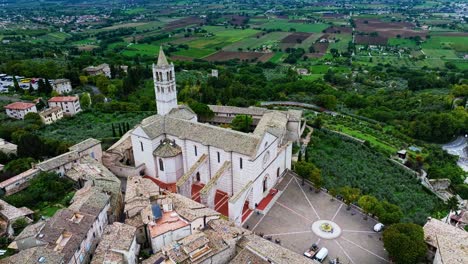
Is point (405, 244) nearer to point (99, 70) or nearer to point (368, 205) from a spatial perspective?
point (368, 205)

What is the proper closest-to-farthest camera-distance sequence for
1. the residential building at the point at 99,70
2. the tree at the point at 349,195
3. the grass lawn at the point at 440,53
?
1. the tree at the point at 349,195
2. the residential building at the point at 99,70
3. the grass lawn at the point at 440,53

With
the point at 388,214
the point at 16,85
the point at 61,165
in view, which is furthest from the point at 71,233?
the point at 16,85

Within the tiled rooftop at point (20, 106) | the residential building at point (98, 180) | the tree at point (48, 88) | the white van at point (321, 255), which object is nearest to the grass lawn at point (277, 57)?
the tree at point (48, 88)

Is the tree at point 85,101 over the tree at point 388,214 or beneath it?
beneath

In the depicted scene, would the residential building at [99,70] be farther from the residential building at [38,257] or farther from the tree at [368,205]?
the tree at [368,205]

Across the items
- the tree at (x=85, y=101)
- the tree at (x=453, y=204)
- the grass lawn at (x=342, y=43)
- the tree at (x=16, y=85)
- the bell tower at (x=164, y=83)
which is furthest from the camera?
the grass lawn at (x=342, y=43)

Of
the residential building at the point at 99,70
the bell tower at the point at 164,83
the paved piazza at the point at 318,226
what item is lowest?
the residential building at the point at 99,70

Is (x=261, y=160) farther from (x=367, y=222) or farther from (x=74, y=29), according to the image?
(x=74, y=29)
